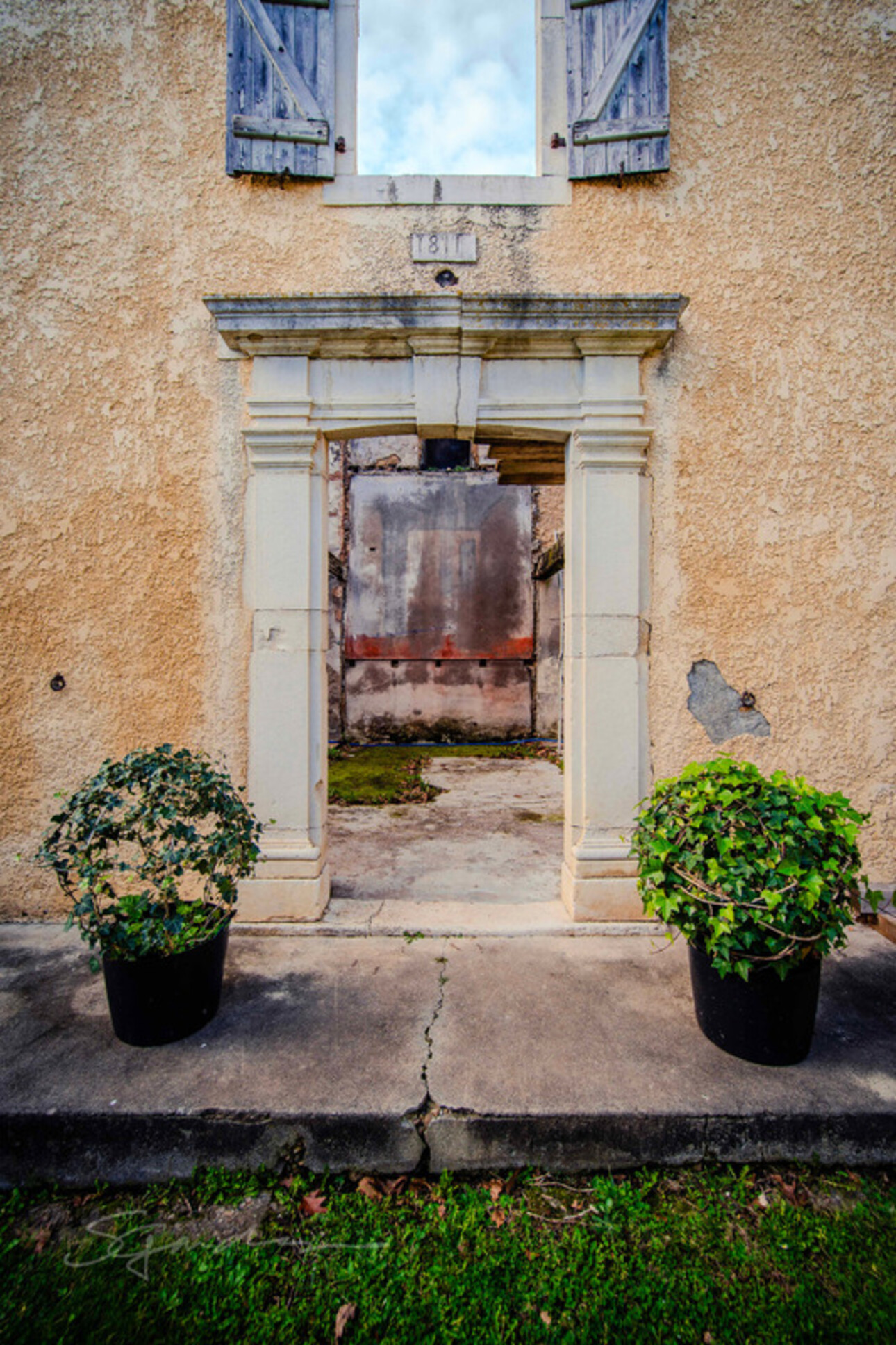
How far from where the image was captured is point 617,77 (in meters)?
3.24

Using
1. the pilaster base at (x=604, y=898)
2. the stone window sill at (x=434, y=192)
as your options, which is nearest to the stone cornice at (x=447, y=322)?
the stone window sill at (x=434, y=192)

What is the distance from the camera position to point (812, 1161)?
6.49 ft

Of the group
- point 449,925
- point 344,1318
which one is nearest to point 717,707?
point 449,925

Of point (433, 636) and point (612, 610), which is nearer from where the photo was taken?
point (612, 610)

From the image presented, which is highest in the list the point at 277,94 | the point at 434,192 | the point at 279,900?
the point at 277,94

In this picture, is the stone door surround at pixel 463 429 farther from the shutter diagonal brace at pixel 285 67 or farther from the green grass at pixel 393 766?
the green grass at pixel 393 766

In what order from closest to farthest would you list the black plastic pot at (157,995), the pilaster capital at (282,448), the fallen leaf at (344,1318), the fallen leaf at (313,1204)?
the fallen leaf at (344,1318) < the fallen leaf at (313,1204) < the black plastic pot at (157,995) < the pilaster capital at (282,448)

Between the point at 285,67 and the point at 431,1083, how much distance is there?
4.80m

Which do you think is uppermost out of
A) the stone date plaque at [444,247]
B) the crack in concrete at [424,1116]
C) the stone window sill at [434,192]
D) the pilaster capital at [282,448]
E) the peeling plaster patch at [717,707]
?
the stone window sill at [434,192]

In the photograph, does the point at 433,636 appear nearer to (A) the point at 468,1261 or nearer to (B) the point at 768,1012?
(B) the point at 768,1012

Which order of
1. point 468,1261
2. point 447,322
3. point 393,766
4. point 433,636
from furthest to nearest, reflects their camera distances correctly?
point 433,636
point 393,766
point 447,322
point 468,1261

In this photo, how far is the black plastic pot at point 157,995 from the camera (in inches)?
88.0

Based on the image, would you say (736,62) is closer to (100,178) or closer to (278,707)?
(100,178)

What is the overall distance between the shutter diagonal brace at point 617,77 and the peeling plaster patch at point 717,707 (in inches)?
111
